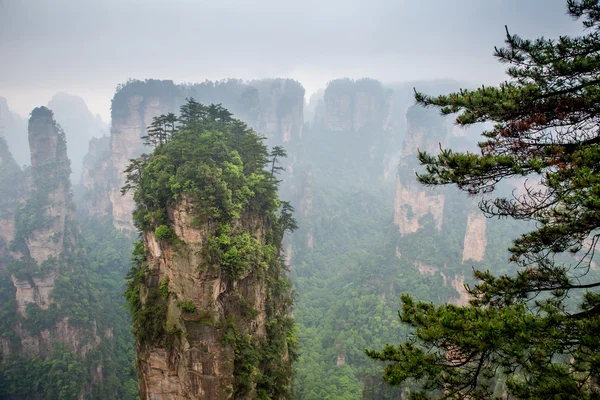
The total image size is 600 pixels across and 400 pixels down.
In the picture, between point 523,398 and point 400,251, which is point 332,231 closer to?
point 400,251

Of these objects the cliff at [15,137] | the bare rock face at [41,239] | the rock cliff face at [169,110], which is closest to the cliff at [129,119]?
the rock cliff face at [169,110]

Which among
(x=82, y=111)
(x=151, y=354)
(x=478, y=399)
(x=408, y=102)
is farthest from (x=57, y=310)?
(x=82, y=111)

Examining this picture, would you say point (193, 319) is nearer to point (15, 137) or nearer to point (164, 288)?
point (164, 288)

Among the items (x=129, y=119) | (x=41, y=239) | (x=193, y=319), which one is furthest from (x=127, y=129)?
(x=193, y=319)

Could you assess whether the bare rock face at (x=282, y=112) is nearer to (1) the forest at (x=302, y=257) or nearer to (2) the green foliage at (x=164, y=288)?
(1) the forest at (x=302, y=257)

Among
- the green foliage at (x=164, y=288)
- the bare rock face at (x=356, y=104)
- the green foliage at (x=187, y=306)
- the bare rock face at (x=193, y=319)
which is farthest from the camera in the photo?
the bare rock face at (x=356, y=104)

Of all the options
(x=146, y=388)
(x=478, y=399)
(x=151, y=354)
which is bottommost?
(x=146, y=388)
